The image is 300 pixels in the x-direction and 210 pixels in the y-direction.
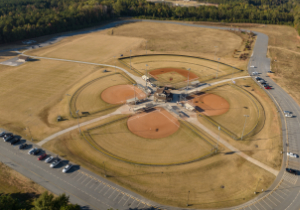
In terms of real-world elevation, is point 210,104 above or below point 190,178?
above

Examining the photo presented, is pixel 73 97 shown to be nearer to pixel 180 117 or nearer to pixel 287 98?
pixel 180 117

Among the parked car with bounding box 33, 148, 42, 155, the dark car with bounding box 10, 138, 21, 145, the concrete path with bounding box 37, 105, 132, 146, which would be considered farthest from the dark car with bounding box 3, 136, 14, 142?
the parked car with bounding box 33, 148, 42, 155

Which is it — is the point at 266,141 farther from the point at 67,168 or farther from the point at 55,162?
the point at 55,162

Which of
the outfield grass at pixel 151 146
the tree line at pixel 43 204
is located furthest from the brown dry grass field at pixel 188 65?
the tree line at pixel 43 204

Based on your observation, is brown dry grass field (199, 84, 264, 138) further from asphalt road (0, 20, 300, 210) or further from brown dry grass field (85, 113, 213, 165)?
asphalt road (0, 20, 300, 210)

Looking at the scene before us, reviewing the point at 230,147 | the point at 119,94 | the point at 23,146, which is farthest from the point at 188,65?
the point at 23,146

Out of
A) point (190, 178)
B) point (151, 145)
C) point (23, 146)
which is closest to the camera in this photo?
point (190, 178)

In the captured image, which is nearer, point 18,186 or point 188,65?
point 18,186
